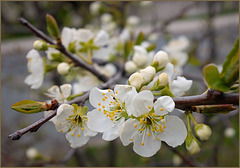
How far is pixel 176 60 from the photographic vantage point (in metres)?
1.54

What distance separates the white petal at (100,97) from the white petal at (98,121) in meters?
0.03

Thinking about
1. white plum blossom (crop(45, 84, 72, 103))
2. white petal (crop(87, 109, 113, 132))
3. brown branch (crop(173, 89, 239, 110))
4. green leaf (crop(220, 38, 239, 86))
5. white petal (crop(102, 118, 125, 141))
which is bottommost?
white petal (crop(102, 118, 125, 141))

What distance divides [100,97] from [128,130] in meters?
0.14

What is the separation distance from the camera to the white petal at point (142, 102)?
57 cm

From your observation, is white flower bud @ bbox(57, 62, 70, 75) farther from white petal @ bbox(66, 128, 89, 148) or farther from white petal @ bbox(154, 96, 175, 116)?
white petal @ bbox(154, 96, 175, 116)

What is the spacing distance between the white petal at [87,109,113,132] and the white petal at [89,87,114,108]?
0.03 m

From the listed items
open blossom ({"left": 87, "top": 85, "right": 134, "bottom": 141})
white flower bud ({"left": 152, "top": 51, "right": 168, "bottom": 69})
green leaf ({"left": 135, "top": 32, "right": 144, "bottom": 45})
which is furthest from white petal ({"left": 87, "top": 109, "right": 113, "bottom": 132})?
green leaf ({"left": 135, "top": 32, "right": 144, "bottom": 45})

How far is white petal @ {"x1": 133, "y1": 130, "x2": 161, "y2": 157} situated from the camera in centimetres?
66

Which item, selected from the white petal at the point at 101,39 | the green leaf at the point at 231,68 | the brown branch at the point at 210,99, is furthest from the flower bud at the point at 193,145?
the white petal at the point at 101,39

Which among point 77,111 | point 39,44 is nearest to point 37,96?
point 39,44

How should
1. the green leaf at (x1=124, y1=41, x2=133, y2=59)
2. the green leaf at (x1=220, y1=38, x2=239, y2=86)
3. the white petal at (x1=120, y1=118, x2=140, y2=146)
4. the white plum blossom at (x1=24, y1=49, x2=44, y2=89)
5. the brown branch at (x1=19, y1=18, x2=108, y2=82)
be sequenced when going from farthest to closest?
the green leaf at (x1=124, y1=41, x2=133, y2=59) → the white plum blossom at (x1=24, y1=49, x2=44, y2=89) → the brown branch at (x1=19, y1=18, x2=108, y2=82) → the white petal at (x1=120, y1=118, x2=140, y2=146) → the green leaf at (x1=220, y1=38, x2=239, y2=86)

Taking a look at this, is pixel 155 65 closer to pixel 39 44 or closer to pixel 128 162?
pixel 39 44

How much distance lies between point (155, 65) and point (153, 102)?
15cm

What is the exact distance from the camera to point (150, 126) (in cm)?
69
